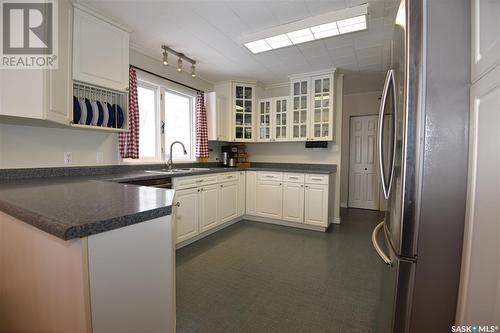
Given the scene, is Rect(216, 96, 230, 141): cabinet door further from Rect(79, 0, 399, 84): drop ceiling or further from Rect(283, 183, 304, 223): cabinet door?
Rect(283, 183, 304, 223): cabinet door

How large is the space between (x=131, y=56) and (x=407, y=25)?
2900 mm

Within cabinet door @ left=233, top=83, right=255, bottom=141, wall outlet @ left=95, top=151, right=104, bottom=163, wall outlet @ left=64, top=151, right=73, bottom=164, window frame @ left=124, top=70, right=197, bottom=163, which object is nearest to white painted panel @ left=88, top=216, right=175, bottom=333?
wall outlet @ left=64, top=151, right=73, bottom=164

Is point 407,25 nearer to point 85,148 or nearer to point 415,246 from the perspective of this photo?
point 415,246

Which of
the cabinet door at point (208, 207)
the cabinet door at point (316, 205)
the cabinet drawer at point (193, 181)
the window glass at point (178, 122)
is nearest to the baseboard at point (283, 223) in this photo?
the cabinet door at point (316, 205)

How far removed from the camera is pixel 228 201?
3488 mm

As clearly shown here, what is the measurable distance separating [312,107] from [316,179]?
121 centimetres

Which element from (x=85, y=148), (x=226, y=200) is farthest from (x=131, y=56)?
(x=226, y=200)

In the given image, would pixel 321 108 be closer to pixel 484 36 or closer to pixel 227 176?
pixel 227 176

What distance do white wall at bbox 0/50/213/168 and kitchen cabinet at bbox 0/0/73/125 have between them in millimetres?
401

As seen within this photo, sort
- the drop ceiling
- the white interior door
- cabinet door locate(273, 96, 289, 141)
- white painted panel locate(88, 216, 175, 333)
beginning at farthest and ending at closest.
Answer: the white interior door
cabinet door locate(273, 96, 289, 141)
the drop ceiling
white painted panel locate(88, 216, 175, 333)

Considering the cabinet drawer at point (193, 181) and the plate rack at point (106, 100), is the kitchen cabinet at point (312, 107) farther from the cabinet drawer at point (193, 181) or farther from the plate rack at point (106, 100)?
the plate rack at point (106, 100)

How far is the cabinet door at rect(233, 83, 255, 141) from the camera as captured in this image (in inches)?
159

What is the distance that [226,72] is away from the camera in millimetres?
3574

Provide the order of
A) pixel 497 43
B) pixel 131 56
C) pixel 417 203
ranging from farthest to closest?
pixel 131 56, pixel 417 203, pixel 497 43
